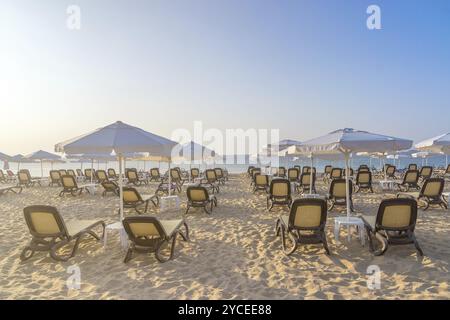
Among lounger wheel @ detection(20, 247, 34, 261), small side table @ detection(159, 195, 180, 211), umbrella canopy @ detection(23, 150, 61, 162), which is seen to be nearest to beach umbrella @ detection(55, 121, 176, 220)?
lounger wheel @ detection(20, 247, 34, 261)

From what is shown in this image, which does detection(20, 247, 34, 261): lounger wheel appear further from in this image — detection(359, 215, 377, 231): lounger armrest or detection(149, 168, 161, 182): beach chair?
detection(149, 168, 161, 182): beach chair

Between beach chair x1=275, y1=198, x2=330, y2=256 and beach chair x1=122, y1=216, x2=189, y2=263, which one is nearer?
beach chair x1=122, y1=216, x2=189, y2=263

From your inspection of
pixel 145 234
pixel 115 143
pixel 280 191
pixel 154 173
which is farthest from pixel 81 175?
pixel 145 234

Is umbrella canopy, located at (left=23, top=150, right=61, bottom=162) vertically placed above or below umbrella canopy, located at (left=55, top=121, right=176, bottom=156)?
below

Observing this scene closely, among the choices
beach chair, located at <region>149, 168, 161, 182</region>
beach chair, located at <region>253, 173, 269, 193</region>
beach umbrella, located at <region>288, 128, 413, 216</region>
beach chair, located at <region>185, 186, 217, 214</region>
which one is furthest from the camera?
beach chair, located at <region>149, 168, 161, 182</region>

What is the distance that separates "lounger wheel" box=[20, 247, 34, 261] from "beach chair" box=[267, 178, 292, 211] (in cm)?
578

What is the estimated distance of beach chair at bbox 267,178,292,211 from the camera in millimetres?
8258

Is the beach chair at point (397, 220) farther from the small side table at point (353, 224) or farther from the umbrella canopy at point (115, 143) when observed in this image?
the umbrella canopy at point (115, 143)

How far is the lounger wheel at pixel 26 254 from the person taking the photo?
15.1 ft

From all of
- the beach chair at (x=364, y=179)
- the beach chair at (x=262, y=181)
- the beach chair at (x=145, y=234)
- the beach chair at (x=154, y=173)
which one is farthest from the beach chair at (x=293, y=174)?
the beach chair at (x=145, y=234)

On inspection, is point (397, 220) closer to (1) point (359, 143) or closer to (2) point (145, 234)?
(1) point (359, 143)

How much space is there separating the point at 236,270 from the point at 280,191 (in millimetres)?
4574

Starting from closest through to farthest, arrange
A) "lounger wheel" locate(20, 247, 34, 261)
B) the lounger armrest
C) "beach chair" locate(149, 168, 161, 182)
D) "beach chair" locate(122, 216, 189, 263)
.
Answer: "beach chair" locate(122, 216, 189, 263)
"lounger wheel" locate(20, 247, 34, 261)
the lounger armrest
"beach chair" locate(149, 168, 161, 182)
